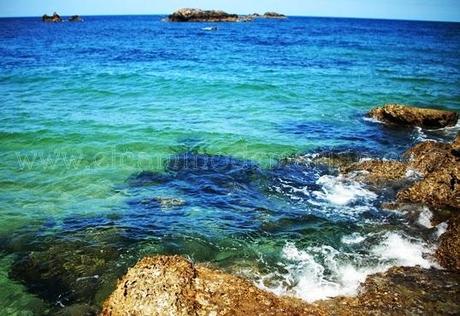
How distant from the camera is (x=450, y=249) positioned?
6.87 metres

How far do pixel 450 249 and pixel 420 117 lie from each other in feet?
35.9

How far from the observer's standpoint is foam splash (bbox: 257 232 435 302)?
20.8 feet

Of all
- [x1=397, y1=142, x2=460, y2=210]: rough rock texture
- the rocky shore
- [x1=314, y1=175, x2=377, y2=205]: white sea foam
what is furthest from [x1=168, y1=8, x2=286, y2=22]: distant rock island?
the rocky shore

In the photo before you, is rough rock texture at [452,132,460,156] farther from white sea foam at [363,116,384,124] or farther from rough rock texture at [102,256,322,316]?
rough rock texture at [102,256,322,316]

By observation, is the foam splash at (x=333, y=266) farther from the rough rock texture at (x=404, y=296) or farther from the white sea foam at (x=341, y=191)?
the white sea foam at (x=341, y=191)

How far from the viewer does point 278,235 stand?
8289mm

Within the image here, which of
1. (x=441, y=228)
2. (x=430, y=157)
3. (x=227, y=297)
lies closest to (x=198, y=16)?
(x=430, y=157)

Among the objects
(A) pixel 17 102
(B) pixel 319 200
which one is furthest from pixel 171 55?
(B) pixel 319 200

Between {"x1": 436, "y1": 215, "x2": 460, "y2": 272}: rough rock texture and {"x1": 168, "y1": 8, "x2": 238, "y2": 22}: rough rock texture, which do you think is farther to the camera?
{"x1": 168, "y1": 8, "x2": 238, "y2": 22}: rough rock texture

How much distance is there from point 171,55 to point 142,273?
3618 centimetres

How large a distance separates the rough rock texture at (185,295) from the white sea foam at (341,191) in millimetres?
4947

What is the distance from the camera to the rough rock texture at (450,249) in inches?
260

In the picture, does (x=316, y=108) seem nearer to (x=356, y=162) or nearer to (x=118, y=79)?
(x=356, y=162)

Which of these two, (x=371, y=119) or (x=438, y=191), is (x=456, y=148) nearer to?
(x=438, y=191)
